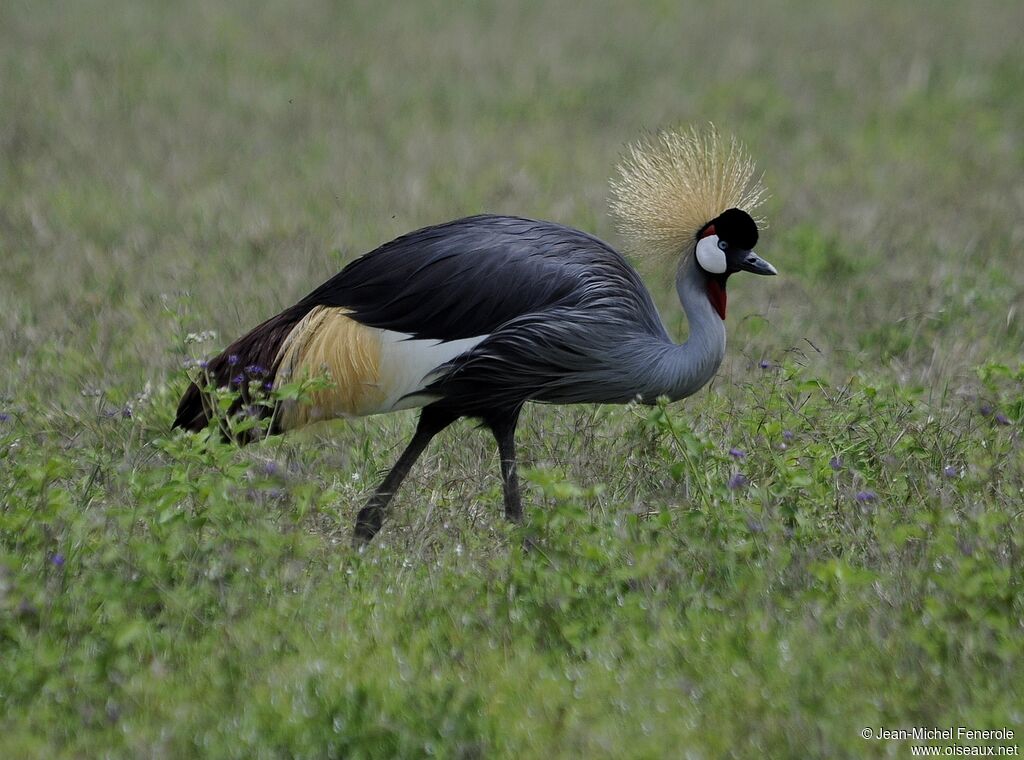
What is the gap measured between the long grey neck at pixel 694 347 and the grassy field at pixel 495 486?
0.16 meters

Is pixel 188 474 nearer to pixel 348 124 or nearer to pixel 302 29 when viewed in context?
pixel 348 124

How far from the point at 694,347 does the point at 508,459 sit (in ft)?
1.99

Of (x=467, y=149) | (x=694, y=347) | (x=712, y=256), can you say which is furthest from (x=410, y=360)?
(x=467, y=149)

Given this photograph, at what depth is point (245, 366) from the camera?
378 cm

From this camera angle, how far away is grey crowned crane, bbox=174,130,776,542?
3623 millimetres

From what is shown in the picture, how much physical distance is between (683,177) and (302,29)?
6.97 m

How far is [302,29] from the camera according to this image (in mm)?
10312

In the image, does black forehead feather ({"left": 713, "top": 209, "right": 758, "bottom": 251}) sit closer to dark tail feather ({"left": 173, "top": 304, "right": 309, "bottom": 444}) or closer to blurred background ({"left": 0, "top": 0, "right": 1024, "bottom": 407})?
blurred background ({"left": 0, "top": 0, "right": 1024, "bottom": 407})

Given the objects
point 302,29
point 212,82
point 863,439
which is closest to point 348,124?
point 212,82

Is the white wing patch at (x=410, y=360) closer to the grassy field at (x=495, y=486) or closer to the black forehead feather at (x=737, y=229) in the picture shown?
the grassy field at (x=495, y=486)

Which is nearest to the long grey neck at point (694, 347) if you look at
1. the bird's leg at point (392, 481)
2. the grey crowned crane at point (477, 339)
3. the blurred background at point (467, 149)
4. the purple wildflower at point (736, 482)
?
the grey crowned crane at point (477, 339)

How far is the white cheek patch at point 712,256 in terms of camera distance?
3924 mm

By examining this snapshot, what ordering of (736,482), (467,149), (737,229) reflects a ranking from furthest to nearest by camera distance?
(467,149) < (737,229) < (736,482)

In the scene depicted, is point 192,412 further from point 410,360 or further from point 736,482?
point 736,482
